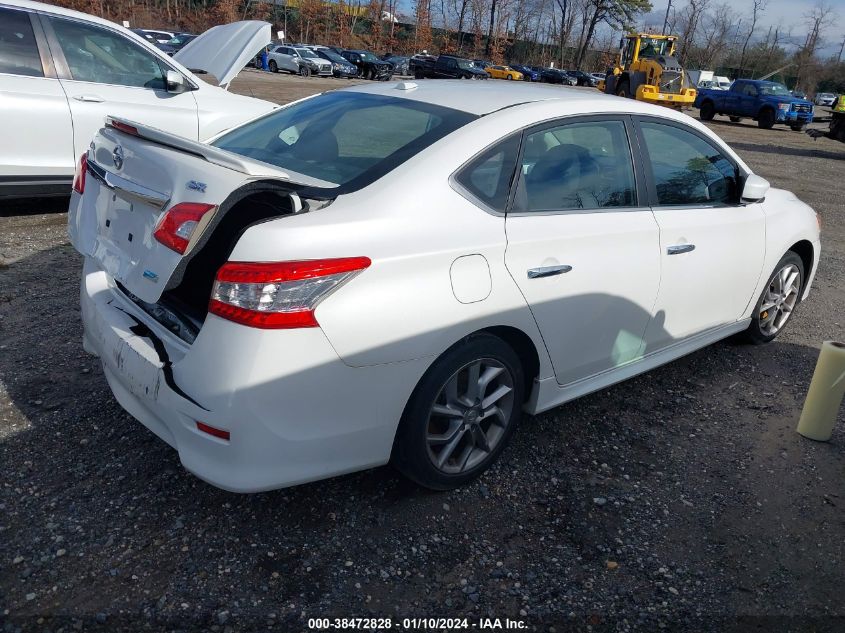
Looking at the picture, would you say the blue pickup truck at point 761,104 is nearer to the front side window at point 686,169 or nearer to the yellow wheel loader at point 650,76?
the yellow wheel loader at point 650,76

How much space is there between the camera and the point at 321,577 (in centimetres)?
250

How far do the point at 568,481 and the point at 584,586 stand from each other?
0.67 m

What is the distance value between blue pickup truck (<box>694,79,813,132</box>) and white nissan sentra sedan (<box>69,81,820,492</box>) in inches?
984

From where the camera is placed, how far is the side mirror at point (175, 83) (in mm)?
6441

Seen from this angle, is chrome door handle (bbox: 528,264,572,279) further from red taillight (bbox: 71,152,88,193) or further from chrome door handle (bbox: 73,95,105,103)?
chrome door handle (bbox: 73,95,105,103)

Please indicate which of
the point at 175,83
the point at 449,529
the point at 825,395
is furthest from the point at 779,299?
the point at 175,83

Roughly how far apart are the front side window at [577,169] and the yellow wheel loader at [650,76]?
24.5m

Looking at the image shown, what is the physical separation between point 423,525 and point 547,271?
44.6 inches

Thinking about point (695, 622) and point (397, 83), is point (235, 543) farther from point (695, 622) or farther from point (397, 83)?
point (397, 83)

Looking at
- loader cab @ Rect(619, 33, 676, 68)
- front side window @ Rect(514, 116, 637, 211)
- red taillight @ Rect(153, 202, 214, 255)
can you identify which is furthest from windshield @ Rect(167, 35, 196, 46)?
red taillight @ Rect(153, 202, 214, 255)

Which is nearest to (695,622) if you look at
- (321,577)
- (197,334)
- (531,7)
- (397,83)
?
(321,577)

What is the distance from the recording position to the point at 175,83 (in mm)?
6480

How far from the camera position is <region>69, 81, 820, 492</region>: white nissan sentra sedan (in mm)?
2318

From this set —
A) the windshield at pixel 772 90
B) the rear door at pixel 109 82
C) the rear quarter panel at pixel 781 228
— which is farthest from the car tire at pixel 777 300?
the windshield at pixel 772 90
